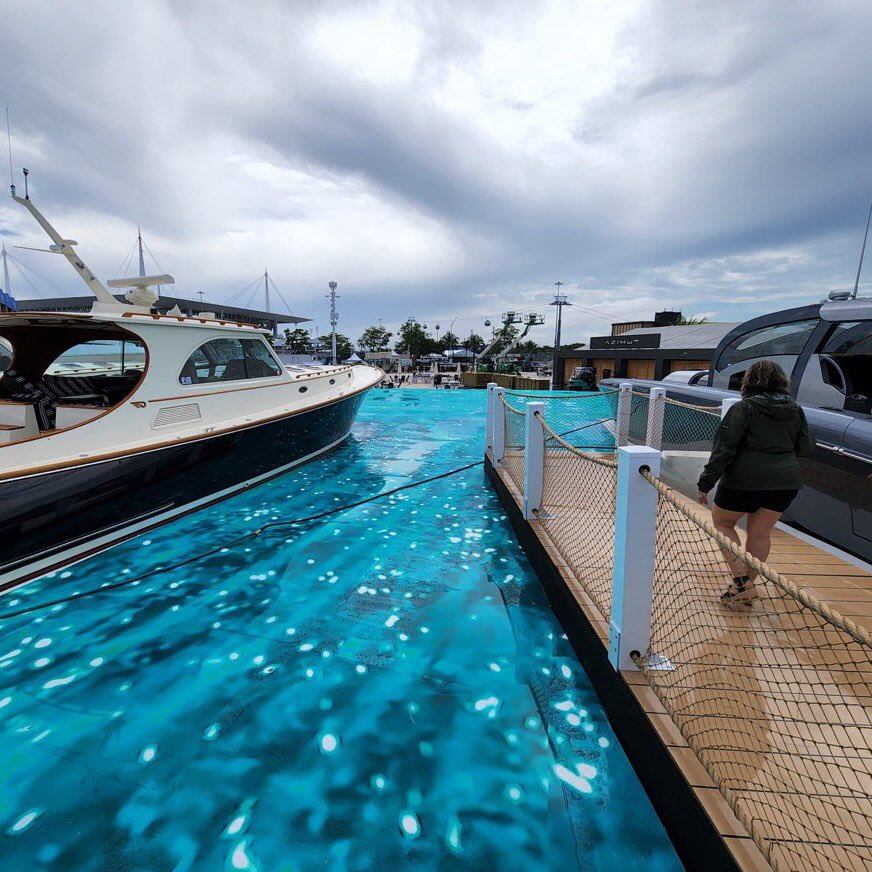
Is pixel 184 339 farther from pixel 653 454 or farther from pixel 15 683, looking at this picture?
pixel 653 454

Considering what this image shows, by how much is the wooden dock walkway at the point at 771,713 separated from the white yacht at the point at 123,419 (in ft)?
16.4

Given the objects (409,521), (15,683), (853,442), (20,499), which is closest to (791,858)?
(853,442)

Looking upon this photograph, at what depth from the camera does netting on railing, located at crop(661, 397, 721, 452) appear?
220 inches

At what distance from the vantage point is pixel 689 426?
20.5ft

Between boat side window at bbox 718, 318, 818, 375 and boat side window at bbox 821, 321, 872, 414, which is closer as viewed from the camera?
boat side window at bbox 821, 321, 872, 414

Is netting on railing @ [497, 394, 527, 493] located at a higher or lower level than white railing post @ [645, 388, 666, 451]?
lower

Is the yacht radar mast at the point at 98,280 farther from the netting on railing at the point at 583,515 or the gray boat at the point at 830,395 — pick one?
the gray boat at the point at 830,395

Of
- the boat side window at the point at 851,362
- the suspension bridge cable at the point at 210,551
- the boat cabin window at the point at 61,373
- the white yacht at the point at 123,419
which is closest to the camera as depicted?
the suspension bridge cable at the point at 210,551

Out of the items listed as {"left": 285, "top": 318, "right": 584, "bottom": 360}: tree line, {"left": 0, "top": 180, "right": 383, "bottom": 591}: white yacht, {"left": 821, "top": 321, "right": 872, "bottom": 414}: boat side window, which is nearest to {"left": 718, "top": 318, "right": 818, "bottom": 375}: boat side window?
{"left": 821, "top": 321, "right": 872, "bottom": 414}: boat side window

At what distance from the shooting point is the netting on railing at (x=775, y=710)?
5.45 ft

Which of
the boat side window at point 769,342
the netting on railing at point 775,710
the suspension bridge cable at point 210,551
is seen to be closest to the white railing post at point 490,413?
the suspension bridge cable at point 210,551

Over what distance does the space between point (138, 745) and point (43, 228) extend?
703 cm

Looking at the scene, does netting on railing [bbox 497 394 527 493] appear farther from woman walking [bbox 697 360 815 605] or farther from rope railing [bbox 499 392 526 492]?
woman walking [bbox 697 360 815 605]

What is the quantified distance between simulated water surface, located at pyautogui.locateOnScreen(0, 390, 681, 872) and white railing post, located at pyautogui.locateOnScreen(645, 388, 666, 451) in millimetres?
3506
